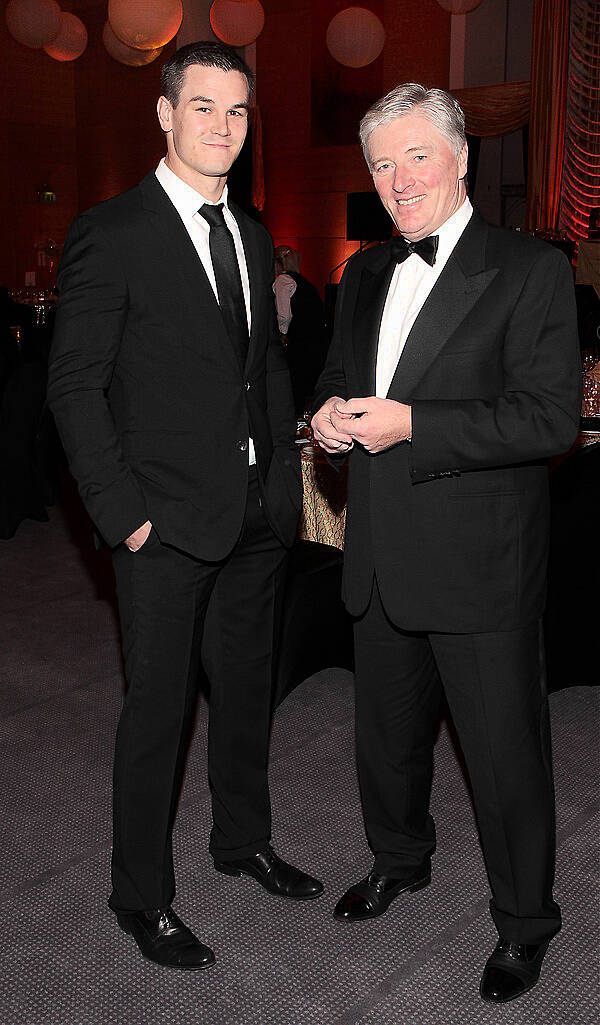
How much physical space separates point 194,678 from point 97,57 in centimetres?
1489

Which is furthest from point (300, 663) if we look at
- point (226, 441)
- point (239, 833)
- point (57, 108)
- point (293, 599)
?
point (57, 108)

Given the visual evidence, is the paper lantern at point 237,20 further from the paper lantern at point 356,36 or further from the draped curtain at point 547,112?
the draped curtain at point 547,112

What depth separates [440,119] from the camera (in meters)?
1.79

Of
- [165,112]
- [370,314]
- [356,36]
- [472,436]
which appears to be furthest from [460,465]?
[356,36]

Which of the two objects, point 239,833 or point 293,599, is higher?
point 293,599

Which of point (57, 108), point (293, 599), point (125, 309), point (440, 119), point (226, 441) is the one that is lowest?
point (293, 599)

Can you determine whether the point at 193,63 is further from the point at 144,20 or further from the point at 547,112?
the point at 547,112

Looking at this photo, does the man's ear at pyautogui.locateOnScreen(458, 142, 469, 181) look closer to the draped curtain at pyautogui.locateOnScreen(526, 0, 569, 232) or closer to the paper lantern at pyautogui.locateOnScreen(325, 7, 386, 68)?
the paper lantern at pyautogui.locateOnScreen(325, 7, 386, 68)

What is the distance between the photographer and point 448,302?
1.85 metres

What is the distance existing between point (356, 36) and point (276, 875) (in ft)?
29.8

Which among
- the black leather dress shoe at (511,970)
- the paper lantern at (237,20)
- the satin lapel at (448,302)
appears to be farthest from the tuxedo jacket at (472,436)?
the paper lantern at (237,20)

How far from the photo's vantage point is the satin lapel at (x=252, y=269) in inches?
84.4

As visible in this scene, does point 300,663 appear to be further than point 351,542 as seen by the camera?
Yes

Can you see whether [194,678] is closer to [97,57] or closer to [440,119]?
[440,119]
